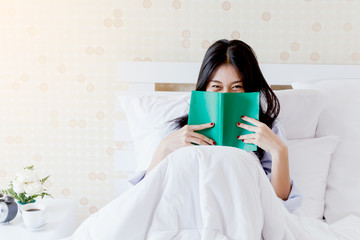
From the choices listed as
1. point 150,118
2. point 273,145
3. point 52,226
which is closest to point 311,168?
point 273,145

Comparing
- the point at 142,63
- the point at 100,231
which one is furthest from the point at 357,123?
the point at 100,231

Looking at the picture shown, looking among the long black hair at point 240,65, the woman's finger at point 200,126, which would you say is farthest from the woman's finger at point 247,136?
the long black hair at point 240,65

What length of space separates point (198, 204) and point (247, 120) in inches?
17.0

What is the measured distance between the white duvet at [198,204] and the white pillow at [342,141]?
24.3 inches

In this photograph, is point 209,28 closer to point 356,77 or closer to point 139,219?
point 356,77

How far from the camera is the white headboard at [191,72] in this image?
5.95 feet

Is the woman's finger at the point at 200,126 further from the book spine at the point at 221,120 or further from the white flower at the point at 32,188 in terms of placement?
the white flower at the point at 32,188

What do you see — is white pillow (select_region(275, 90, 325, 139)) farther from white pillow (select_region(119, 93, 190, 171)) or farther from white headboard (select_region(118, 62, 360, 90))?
white pillow (select_region(119, 93, 190, 171))

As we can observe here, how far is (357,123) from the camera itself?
1.53 m

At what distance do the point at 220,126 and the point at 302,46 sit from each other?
2.94 feet

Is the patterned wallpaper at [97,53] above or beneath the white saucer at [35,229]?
above

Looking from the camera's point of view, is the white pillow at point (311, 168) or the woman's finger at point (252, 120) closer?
the woman's finger at point (252, 120)

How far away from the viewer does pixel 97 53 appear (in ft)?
6.27

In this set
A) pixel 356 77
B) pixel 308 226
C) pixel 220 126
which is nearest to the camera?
pixel 308 226
